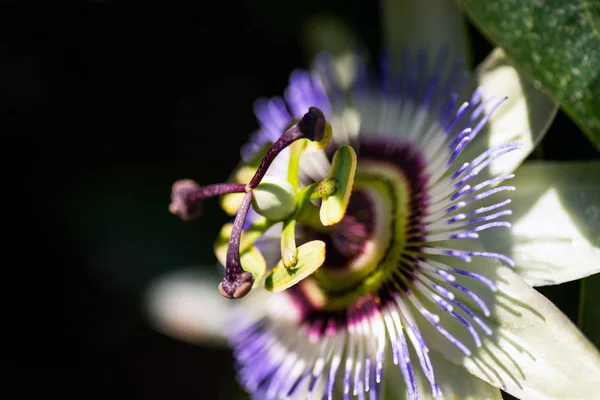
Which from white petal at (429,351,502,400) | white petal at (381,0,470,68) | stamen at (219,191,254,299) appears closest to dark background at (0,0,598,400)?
white petal at (381,0,470,68)

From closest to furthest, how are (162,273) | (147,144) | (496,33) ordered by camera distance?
(496,33)
(162,273)
(147,144)

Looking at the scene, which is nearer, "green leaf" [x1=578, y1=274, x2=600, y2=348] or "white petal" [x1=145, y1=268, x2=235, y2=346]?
"green leaf" [x1=578, y1=274, x2=600, y2=348]

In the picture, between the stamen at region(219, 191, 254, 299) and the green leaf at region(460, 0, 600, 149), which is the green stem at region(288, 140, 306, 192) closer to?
the stamen at region(219, 191, 254, 299)

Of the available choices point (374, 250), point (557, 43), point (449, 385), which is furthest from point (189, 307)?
point (557, 43)

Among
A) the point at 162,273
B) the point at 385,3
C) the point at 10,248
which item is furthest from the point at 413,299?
the point at 10,248

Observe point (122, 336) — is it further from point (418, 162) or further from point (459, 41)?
point (459, 41)
